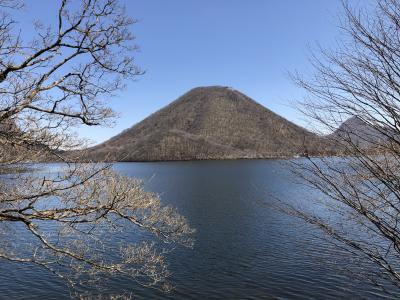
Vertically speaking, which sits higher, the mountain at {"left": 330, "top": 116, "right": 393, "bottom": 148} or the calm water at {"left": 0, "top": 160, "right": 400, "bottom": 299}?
the mountain at {"left": 330, "top": 116, "right": 393, "bottom": 148}

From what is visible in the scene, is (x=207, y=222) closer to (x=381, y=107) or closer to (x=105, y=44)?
(x=105, y=44)

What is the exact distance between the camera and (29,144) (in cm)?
1069

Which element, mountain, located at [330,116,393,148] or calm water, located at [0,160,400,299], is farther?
calm water, located at [0,160,400,299]

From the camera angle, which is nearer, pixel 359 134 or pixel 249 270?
pixel 359 134

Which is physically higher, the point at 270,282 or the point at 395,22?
the point at 395,22

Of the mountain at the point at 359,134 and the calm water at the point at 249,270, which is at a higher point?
the mountain at the point at 359,134

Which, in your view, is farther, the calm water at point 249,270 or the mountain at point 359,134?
the calm water at point 249,270

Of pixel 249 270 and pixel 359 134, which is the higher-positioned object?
pixel 359 134

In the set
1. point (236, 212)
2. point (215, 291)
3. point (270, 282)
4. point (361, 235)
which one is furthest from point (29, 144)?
point (236, 212)

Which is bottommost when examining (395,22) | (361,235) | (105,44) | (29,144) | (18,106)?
(361,235)

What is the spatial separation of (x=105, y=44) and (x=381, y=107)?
834cm

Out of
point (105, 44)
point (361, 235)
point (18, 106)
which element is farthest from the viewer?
point (361, 235)

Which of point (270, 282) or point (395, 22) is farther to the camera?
point (270, 282)

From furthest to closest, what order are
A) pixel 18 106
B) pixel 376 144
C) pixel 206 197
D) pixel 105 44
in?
pixel 206 197 → pixel 105 44 → pixel 18 106 → pixel 376 144
